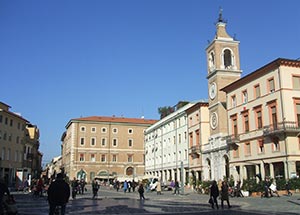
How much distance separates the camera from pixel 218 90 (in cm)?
4778

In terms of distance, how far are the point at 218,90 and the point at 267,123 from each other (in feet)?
38.4

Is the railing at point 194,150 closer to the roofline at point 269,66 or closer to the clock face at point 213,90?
the clock face at point 213,90

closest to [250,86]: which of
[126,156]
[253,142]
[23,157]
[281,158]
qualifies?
[253,142]

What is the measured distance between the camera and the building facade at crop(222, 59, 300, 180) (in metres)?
34.2

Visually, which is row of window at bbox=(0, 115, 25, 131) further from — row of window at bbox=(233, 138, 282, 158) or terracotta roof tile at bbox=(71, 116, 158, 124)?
row of window at bbox=(233, 138, 282, 158)

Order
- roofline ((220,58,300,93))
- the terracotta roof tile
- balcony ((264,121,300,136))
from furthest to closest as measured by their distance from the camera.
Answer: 1. the terracotta roof tile
2. roofline ((220,58,300,93))
3. balcony ((264,121,300,136))

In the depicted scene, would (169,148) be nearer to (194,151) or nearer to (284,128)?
(194,151)

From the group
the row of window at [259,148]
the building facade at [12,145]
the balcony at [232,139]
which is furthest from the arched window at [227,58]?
the building facade at [12,145]

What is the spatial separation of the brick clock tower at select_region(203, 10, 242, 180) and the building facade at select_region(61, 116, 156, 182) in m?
38.4

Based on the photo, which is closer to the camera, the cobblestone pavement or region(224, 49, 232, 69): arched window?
the cobblestone pavement

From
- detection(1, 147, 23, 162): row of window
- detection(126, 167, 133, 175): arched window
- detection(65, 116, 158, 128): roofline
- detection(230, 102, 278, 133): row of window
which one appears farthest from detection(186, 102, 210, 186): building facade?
detection(65, 116, 158, 128): roofline

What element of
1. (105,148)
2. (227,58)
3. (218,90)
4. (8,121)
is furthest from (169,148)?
(8,121)

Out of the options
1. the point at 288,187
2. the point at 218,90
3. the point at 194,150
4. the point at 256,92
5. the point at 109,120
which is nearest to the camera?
the point at 288,187

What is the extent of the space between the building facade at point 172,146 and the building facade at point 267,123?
11377 mm
